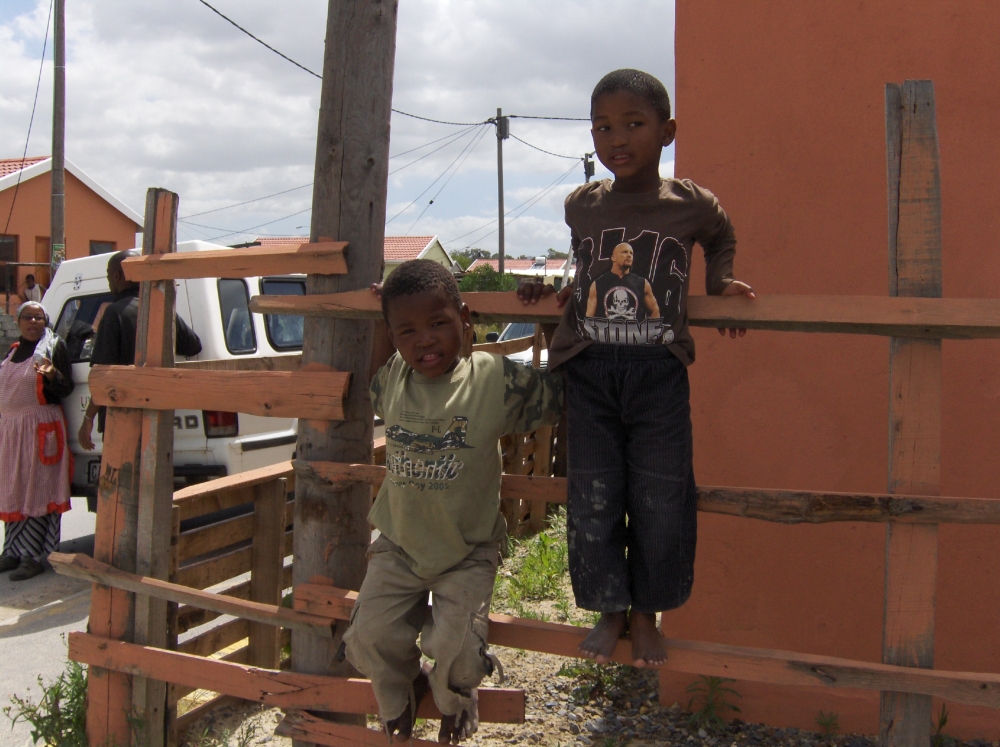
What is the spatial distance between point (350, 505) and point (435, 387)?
0.61 metres

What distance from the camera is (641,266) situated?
83.7 inches

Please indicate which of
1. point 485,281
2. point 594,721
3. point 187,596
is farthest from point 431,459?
point 485,281

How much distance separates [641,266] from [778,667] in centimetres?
102

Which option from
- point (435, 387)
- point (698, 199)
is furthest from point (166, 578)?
point (698, 199)

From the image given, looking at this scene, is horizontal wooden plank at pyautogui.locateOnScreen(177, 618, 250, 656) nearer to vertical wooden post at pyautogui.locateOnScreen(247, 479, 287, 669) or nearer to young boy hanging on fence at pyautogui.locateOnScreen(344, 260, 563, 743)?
vertical wooden post at pyautogui.locateOnScreen(247, 479, 287, 669)

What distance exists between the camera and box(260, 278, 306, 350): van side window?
20.5 feet

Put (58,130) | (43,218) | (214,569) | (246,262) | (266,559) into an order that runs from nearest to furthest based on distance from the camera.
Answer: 1. (246,262)
2. (214,569)
3. (266,559)
4. (58,130)
5. (43,218)

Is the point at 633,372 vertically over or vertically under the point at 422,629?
over

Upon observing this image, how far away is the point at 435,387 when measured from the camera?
2.27 meters

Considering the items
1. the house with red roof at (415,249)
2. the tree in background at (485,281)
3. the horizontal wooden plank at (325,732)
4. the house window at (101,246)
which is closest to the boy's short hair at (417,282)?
the horizontal wooden plank at (325,732)

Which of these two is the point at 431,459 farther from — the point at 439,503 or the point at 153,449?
the point at 153,449

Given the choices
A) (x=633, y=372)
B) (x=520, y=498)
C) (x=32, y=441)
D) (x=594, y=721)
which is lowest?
(x=594, y=721)

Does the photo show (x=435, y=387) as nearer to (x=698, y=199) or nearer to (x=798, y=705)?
(x=698, y=199)

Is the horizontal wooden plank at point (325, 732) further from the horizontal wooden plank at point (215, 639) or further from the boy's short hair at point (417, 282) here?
the boy's short hair at point (417, 282)
